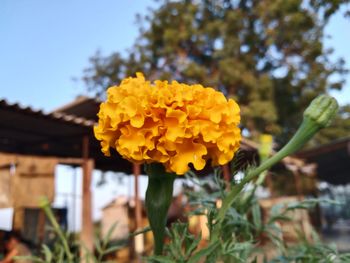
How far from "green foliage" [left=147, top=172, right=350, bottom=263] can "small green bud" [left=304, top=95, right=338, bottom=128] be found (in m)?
0.22

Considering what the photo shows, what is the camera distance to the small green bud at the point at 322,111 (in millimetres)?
911

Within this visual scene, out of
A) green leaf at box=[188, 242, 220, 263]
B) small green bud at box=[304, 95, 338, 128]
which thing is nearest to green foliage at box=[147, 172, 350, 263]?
green leaf at box=[188, 242, 220, 263]

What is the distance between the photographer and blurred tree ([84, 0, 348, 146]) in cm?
1338

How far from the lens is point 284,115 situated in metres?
14.5

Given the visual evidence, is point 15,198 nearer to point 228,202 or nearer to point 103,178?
point 228,202

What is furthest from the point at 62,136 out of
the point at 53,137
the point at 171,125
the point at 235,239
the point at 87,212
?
the point at 171,125

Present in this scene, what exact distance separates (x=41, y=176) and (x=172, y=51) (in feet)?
30.8

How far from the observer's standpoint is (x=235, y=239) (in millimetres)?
1229

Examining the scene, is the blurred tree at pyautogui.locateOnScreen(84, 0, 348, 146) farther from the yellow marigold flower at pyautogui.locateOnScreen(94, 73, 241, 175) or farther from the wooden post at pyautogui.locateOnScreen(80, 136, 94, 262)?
the yellow marigold flower at pyautogui.locateOnScreen(94, 73, 241, 175)

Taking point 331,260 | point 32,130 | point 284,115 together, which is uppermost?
point 284,115

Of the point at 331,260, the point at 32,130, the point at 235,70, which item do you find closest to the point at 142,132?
the point at 331,260

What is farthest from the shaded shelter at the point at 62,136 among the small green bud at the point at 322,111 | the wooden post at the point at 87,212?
the small green bud at the point at 322,111

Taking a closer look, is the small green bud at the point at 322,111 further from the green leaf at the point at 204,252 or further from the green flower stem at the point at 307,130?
the green leaf at the point at 204,252

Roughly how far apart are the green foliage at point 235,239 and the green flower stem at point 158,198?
0.05 meters
